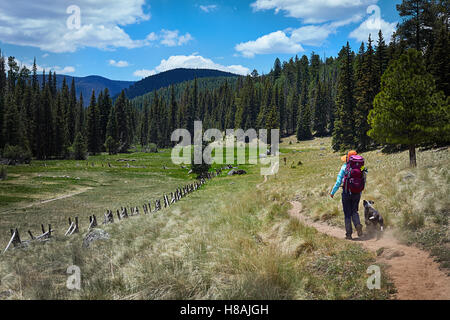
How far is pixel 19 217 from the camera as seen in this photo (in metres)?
21.9

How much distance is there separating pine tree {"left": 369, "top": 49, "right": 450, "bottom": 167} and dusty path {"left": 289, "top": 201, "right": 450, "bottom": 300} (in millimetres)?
15150

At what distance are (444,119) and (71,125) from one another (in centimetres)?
10880

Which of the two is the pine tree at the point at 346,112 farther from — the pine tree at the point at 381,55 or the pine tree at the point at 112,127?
the pine tree at the point at 112,127

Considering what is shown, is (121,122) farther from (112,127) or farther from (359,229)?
(359,229)

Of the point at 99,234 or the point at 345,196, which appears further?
the point at 99,234

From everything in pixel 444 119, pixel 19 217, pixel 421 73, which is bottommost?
pixel 19 217

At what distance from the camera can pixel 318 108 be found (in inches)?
3718

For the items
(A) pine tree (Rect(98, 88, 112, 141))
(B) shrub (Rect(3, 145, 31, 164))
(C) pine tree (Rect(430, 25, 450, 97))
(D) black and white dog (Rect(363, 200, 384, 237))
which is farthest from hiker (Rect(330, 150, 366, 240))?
(A) pine tree (Rect(98, 88, 112, 141))

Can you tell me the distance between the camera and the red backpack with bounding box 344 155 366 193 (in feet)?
25.4

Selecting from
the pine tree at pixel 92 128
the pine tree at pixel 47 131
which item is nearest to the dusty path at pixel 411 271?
the pine tree at pixel 47 131

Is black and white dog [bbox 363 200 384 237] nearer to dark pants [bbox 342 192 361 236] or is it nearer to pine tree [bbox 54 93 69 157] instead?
dark pants [bbox 342 192 361 236]

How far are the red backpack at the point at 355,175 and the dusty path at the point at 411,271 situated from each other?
1.44 meters

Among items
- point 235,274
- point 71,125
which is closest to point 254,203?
point 235,274

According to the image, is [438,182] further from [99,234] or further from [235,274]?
[99,234]
